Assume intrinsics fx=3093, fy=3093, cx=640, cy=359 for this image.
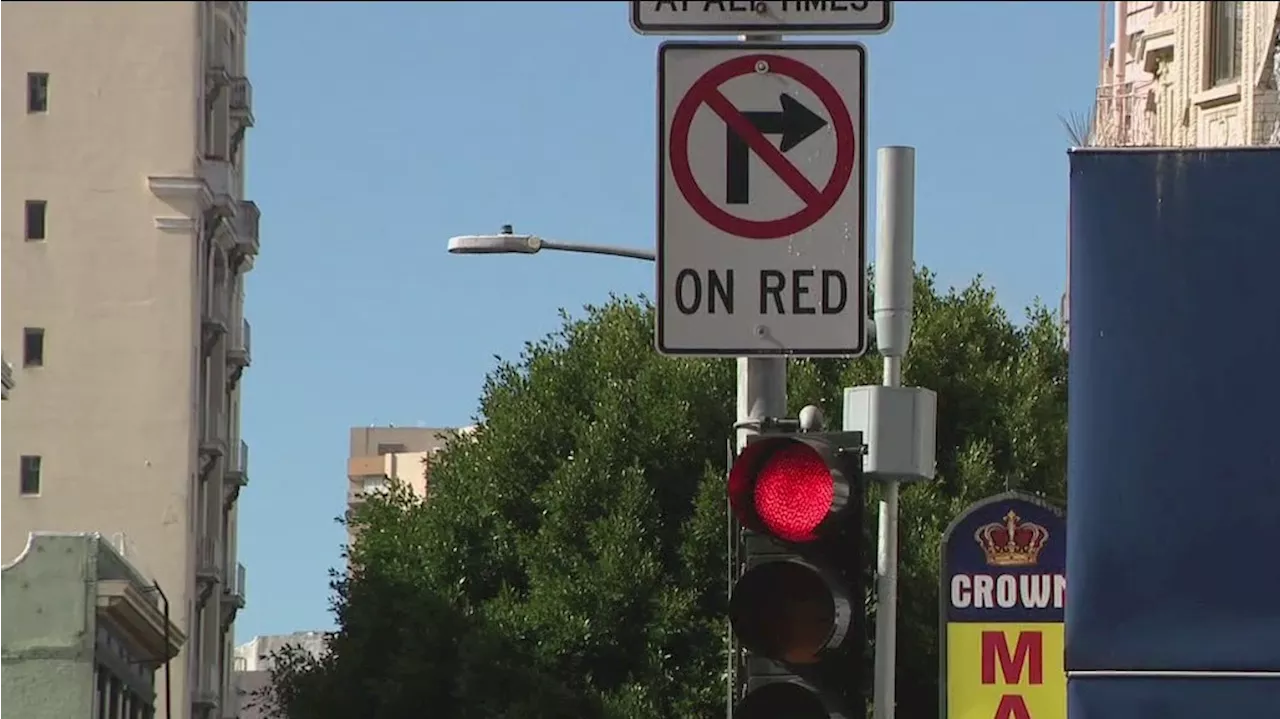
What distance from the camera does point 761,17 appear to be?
975 cm

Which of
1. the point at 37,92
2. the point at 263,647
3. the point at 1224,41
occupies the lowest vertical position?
the point at 263,647

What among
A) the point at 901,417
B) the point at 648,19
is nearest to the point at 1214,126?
the point at 901,417

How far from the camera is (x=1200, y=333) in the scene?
12430mm

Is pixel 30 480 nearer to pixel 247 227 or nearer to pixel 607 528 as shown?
pixel 247 227

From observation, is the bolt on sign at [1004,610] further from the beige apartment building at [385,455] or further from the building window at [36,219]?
the beige apartment building at [385,455]

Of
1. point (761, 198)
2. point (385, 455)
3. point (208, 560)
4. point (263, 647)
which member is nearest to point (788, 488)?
point (761, 198)

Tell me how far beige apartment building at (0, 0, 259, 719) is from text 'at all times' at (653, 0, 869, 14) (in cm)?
6344

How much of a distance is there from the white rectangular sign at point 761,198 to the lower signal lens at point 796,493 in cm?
33

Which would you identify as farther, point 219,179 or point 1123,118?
point 219,179

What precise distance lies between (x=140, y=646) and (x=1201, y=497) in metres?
53.2

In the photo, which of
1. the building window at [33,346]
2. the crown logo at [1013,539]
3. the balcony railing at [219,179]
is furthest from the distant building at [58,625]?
the crown logo at [1013,539]

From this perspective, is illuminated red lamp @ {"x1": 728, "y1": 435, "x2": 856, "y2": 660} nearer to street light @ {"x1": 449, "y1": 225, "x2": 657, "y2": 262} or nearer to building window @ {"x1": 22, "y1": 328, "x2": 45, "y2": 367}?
street light @ {"x1": 449, "y1": 225, "x2": 657, "y2": 262}

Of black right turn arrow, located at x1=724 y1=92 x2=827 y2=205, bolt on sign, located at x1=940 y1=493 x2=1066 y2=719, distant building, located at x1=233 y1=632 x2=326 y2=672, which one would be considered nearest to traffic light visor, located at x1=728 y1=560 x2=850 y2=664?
black right turn arrow, located at x1=724 y1=92 x2=827 y2=205

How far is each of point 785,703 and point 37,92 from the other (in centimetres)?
6679
